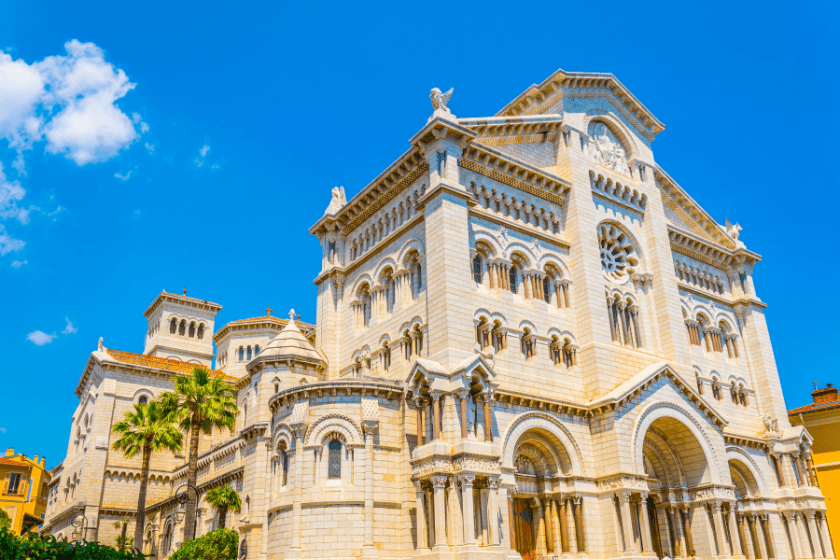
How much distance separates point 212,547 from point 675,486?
21603 mm

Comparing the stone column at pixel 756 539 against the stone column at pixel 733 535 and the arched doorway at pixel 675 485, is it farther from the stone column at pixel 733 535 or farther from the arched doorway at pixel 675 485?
the arched doorway at pixel 675 485

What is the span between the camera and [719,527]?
30.5 meters

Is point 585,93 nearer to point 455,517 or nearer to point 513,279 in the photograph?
point 513,279

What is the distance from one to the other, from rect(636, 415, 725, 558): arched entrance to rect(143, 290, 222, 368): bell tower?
1801 inches

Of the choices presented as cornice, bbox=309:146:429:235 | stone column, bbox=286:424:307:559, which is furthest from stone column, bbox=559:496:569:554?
→ cornice, bbox=309:146:429:235

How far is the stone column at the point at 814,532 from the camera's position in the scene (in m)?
35.3

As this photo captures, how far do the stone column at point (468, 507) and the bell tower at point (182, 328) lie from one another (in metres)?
47.0

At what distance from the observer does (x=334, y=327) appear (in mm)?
→ 35938

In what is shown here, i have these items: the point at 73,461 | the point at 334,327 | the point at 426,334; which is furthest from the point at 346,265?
the point at 73,461

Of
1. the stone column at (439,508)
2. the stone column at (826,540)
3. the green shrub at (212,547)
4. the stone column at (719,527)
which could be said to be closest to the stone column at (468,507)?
the stone column at (439,508)

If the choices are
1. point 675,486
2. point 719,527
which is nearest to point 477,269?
point 675,486

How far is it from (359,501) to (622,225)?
2032cm

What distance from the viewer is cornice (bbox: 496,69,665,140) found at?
37.0 m

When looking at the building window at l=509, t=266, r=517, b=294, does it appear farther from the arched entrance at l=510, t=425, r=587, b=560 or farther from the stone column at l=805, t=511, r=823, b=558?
the stone column at l=805, t=511, r=823, b=558
